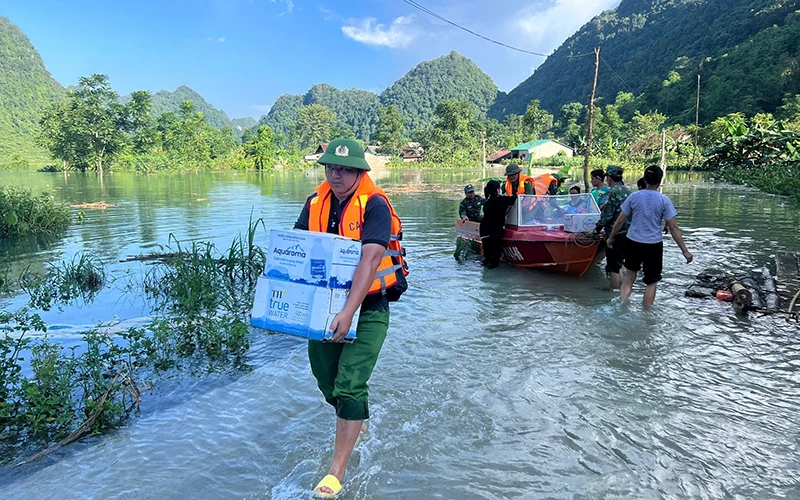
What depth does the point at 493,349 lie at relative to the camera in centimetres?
561

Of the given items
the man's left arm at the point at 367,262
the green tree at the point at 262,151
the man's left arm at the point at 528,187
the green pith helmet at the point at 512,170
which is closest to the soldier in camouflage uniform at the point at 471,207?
the man's left arm at the point at 528,187

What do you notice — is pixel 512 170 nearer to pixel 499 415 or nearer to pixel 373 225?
pixel 499 415

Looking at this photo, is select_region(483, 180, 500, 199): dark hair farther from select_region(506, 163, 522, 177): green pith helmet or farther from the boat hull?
the boat hull

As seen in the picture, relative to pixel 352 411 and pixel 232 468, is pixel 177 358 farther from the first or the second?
pixel 352 411

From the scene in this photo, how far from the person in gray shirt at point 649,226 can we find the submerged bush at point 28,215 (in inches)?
571

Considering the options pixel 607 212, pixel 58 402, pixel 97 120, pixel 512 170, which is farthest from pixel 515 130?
pixel 58 402

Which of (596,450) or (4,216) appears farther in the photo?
(4,216)

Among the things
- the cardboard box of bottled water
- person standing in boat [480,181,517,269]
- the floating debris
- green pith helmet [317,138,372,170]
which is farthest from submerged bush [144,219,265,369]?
the floating debris

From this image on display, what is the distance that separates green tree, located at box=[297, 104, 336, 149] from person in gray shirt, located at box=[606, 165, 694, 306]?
127 metres

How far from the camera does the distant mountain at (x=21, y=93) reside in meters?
86.9

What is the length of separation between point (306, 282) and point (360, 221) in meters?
0.46

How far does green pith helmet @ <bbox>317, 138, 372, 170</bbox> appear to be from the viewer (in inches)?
110

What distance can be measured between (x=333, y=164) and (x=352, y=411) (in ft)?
4.70

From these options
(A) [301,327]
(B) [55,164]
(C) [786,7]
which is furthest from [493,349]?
(C) [786,7]
